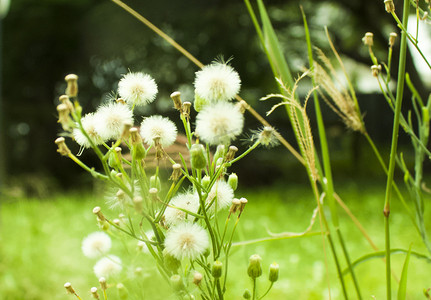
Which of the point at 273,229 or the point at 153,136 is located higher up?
the point at 273,229

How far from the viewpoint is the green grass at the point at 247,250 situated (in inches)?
46.8

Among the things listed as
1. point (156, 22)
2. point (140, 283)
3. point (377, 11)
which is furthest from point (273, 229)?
point (377, 11)

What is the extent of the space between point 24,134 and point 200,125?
405cm

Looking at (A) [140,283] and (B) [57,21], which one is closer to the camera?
(A) [140,283]

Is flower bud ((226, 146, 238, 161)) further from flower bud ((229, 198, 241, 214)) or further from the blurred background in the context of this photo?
the blurred background

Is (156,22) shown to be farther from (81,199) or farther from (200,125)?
(200,125)

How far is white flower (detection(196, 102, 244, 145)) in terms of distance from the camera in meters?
0.22

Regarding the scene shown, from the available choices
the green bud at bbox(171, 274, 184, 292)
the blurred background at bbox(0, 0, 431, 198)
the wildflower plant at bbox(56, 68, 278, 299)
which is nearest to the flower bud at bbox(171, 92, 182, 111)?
the wildflower plant at bbox(56, 68, 278, 299)

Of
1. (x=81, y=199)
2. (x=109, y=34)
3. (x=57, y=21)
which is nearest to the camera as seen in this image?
(x=81, y=199)

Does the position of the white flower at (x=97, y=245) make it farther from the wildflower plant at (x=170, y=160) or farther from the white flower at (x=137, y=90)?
the white flower at (x=137, y=90)

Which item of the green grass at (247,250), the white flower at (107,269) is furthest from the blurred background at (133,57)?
the white flower at (107,269)

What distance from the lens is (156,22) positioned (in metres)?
3.41

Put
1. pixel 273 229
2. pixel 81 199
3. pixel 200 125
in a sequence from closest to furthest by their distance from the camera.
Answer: pixel 200 125, pixel 273 229, pixel 81 199

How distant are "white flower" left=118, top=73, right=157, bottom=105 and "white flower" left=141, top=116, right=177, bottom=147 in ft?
0.05
